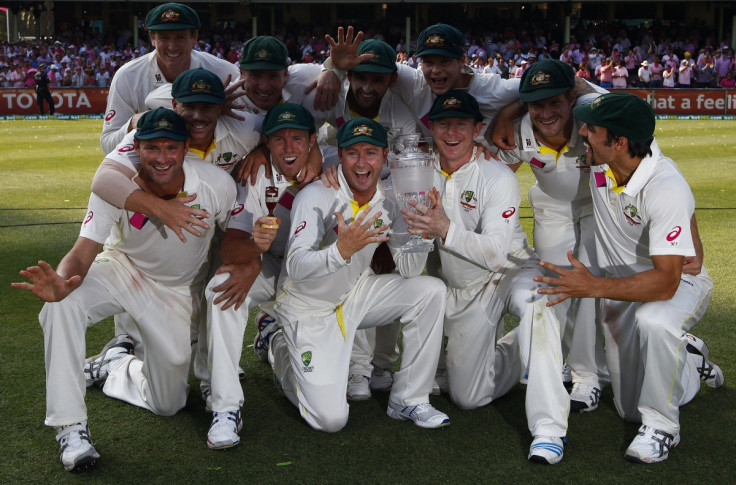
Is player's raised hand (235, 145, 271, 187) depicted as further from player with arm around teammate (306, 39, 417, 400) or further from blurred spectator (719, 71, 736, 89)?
blurred spectator (719, 71, 736, 89)

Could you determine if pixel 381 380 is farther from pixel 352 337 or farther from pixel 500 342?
pixel 500 342

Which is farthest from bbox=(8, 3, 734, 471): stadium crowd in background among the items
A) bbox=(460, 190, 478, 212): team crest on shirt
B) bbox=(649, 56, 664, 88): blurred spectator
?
bbox=(649, 56, 664, 88): blurred spectator

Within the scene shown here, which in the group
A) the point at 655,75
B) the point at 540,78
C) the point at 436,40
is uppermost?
the point at 655,75

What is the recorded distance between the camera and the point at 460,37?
18.7 feet

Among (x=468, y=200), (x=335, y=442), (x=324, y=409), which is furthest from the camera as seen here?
(x=468, y=200)

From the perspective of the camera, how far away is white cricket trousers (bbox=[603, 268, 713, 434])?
4.29 metres

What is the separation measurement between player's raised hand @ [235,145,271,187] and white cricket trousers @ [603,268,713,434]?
2328 mm

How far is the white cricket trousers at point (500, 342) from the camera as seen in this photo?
14.4 ft

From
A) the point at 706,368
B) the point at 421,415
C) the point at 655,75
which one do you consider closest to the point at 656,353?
the point at 706,368

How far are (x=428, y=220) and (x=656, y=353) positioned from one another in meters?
1.37

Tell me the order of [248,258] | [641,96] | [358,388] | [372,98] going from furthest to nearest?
[641,96], [372,98], [358,388], [248,258]

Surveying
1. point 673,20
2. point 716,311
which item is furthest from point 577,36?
point 716,311

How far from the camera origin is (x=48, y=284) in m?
4.22

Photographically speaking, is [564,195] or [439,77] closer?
[564,195]
